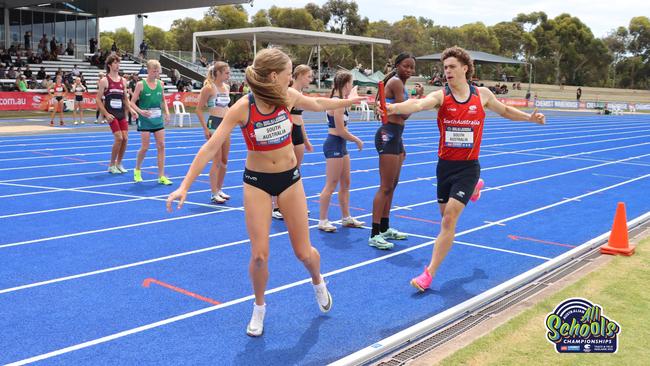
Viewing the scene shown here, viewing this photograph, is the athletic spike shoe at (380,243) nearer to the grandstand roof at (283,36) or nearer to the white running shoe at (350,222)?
the white running shoe at (350,222)

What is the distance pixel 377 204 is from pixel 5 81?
25199 mm

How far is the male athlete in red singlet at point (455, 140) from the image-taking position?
18.1 ft

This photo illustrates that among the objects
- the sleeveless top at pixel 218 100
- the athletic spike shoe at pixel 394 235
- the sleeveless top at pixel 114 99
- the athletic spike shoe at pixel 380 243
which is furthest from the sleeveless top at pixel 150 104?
the athletic spike shoe at pixel 380 243

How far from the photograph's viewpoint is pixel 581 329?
4281mm

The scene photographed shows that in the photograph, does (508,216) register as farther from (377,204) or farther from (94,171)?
(94,171)

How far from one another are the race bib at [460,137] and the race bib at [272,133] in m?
1.87

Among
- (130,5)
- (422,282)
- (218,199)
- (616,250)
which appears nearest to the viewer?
(422,282)

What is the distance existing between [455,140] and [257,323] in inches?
96.7

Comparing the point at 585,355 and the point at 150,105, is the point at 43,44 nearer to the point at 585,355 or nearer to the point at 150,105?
the point at 150,105

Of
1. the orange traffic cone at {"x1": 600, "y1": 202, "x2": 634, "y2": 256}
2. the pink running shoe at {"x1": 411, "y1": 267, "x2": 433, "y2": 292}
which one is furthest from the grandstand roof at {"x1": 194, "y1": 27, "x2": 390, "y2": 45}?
the pink running shoe at {"x1": 411, "y1": 267, "x2": 433, "y2": 292}

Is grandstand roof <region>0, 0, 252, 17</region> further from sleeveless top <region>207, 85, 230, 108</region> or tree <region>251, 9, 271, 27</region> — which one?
tree <region>251, 9, 271, 27</region>

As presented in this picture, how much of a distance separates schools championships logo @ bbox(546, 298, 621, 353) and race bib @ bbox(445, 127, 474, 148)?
1743 mm

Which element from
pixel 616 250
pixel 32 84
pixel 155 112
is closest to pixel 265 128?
pixel 616 250

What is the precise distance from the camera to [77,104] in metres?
24.2
